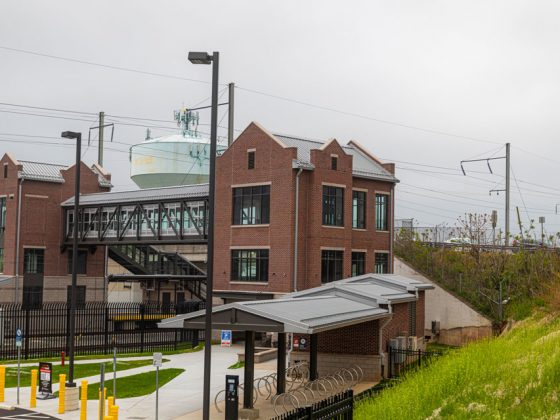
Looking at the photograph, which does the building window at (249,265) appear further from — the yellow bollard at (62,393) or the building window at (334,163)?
the yellow bollard at (62,393)

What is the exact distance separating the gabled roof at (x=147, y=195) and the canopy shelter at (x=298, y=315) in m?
18.3

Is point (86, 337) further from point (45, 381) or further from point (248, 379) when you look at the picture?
point (248, 379)

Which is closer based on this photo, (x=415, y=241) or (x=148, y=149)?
(x=415, y=241)

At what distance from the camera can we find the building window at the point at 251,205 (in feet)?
150

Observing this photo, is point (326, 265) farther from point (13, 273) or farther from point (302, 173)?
point (13, 273)

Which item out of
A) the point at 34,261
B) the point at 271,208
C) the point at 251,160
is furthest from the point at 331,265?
the point at 34,261

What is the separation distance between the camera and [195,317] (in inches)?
882

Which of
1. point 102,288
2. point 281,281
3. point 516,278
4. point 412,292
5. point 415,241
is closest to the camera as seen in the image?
point 412,292

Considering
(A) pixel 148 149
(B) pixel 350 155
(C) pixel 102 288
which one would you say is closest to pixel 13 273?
(C) pixel 102 288

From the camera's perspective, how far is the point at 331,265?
152 feet

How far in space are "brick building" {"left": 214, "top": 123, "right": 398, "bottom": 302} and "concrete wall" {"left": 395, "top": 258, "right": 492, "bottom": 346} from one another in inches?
195

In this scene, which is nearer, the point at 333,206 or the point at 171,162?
the point at 333,206

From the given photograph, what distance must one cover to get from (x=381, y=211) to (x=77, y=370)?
83.5ft

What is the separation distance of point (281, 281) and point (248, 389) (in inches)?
863
